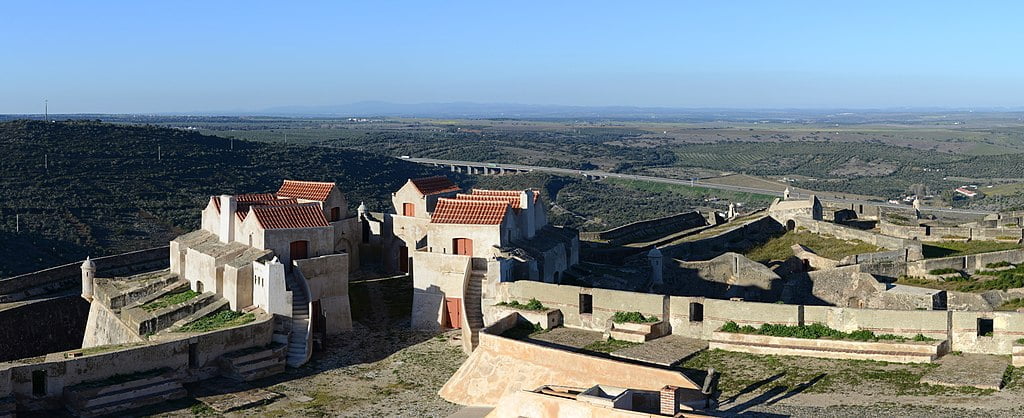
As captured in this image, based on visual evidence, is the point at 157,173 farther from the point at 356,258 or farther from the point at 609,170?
the point at 609,170

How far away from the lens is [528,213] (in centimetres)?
3014

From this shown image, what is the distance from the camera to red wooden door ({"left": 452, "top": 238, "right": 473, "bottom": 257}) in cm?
2797

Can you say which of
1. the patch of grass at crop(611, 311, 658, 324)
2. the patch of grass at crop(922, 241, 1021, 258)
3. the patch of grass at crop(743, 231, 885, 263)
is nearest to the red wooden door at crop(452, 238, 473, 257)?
the patch of grass at crop(611, 311, 658, 324)

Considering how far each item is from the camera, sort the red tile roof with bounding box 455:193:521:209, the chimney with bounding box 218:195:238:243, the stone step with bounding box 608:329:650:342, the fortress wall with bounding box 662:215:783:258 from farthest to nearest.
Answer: the fortress wall with bounding box 662:215:783:258 < the red tile roof with bounding box 455:193:521:209 < the chimney with bounding box 218:195:238:243 < the stone step with bounding box 608:329:650:342

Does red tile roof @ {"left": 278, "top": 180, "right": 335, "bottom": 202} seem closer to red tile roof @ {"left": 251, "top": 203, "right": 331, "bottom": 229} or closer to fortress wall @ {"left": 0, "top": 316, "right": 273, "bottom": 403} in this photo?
red tile roof @ {"left": 251, "top": 203, "right": 331, "bottom": 229}

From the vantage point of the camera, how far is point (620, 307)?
2383cm

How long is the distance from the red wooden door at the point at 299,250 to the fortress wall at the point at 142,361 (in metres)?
3.02

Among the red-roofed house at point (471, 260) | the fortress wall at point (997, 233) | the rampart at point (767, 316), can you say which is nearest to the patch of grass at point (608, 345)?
the rampart at point (767, 316)

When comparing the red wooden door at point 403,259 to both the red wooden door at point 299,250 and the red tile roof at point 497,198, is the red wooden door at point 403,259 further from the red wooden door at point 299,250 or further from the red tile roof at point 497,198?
the red wooden door at point 299,250

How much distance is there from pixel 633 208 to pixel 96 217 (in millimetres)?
42639

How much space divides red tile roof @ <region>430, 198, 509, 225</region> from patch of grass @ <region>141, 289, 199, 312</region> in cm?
631

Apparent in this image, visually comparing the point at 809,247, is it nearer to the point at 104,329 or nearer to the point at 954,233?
the point at 954,233

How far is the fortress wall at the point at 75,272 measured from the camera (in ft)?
104

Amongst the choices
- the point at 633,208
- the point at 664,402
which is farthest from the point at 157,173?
the point at 664,402
